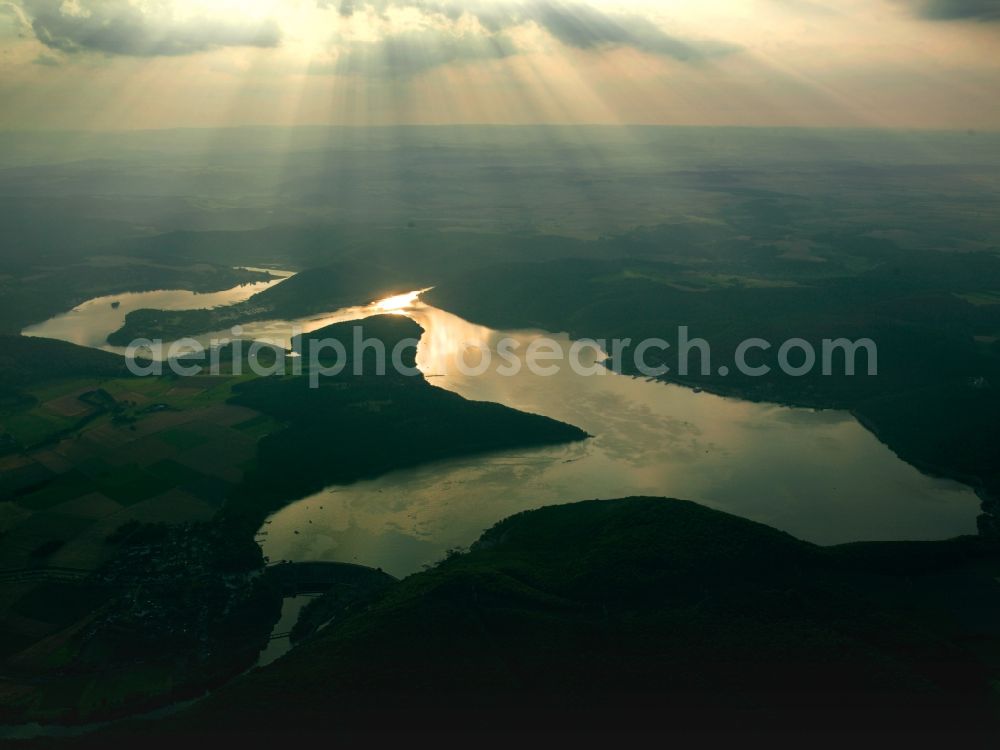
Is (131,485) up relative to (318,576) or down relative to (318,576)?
up

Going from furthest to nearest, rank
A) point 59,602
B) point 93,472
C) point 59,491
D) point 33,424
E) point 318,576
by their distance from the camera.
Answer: point 33,424 → point 93,472 → point 59,491 → point 318,576 → point 59,602

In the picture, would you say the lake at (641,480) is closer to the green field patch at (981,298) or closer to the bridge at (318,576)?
the bridge at (318,576)

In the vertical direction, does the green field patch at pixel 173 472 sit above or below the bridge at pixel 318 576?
above

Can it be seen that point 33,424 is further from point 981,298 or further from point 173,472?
point 981,298

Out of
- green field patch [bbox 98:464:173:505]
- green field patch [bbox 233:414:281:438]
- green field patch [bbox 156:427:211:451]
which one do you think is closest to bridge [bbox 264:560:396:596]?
green field patch [bbox 98:464:173:505]

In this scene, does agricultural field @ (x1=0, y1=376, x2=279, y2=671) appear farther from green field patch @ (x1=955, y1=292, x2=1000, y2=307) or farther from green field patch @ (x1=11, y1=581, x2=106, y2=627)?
green field patch @ (x1=955, y1=292, x2=1000, y2=307)

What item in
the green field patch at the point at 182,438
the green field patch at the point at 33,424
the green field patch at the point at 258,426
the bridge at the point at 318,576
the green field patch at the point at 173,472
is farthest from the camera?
the green field patch at the point at 258,426

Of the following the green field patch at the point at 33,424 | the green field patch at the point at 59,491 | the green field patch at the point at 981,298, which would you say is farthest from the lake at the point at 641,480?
the green field patch at the point at 981,298

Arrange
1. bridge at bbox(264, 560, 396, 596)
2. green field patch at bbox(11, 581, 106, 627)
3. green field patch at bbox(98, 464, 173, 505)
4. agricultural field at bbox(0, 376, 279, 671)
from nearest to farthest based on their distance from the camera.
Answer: green field patch at bbox(11, 581, 106, 627)
agricultural field at bbox(0, 376, 279, 671)
bridge at bbox(264, 560, 396, 596)
green field patch at bbox(98, 464, 173, 505)

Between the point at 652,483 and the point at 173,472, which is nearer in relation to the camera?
the point at 173,472

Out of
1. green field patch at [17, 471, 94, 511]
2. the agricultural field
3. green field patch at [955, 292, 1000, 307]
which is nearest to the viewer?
the agricultural field

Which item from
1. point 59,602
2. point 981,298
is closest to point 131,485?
point 59,602
